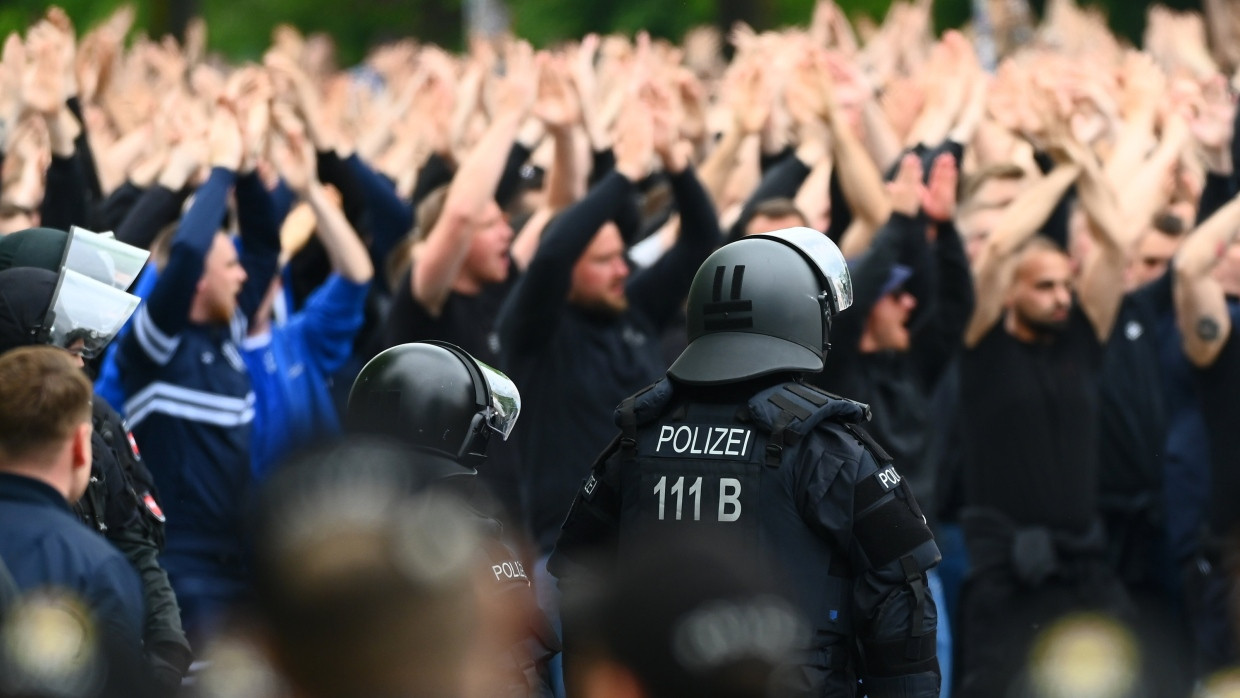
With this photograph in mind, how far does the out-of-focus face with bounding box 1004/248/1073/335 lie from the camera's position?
285 inches

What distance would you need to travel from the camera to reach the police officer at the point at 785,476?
387cm

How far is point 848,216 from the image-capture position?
295 inches

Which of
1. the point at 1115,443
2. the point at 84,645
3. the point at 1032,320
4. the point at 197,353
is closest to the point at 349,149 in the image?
the point at 197,353

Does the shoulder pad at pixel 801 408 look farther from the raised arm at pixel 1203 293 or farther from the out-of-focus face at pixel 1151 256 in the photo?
the out-of-focus face at pixel 1151 256

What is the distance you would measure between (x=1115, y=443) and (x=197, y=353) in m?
4.24

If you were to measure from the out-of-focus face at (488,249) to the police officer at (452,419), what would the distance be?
270 cm

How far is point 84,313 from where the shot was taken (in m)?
4.59

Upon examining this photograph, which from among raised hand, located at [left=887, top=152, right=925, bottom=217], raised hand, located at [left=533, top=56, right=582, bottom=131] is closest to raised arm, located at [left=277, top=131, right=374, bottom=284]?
raised hand, located at [left=533, top=56, right=582, bottom=131]

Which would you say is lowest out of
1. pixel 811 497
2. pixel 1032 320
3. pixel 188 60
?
pixel 188 60

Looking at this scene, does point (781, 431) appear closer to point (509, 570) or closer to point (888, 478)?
point (888, 478)

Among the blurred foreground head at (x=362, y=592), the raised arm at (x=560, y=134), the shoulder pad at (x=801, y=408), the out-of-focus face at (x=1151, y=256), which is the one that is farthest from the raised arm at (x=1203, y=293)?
the blurred foreground head at (x=362, y=592)

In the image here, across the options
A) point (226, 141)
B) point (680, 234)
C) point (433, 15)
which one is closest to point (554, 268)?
point (680, 234)

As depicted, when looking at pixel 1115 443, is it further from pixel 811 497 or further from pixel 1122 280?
pixel 811 497

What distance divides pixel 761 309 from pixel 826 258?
24 centimetres
